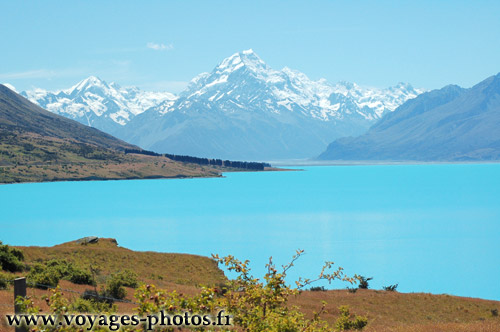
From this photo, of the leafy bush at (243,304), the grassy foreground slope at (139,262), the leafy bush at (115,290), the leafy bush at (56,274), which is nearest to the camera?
the leafy bush at (243,304)

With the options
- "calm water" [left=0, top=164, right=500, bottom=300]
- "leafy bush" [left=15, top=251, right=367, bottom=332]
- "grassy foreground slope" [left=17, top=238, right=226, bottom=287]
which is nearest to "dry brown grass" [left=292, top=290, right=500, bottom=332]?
"grassy foreground slope" [left=17, top=238, right=226, bottom=287]

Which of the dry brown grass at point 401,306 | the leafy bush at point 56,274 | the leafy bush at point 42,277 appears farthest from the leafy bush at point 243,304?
the dry brown grass at point 401,306

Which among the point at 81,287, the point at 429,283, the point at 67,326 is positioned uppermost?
the point at 67,326

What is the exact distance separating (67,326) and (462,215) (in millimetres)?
156284

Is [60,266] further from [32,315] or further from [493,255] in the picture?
[493,255]

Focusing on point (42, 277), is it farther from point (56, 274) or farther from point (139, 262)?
point (139, 262)

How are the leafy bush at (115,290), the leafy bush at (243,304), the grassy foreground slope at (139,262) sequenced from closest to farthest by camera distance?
the leafy bush at (243,304)
the leafy bush at (115,290)
the grassy foreground slope at (139,262)

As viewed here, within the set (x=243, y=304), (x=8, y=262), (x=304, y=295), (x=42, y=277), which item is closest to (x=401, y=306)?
(x=304, y=295)

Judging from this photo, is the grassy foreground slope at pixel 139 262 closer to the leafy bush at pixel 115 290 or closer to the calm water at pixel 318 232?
the leafy bush at pixel 115 290

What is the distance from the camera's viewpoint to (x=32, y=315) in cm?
1745

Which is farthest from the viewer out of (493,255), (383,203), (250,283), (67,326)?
(383,203)

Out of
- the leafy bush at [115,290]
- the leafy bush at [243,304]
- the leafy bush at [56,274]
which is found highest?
the leafy bush at [243,304]

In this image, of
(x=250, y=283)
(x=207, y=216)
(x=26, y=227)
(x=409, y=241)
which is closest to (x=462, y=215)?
(x=409, y=241)

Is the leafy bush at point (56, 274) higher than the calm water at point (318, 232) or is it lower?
higher
